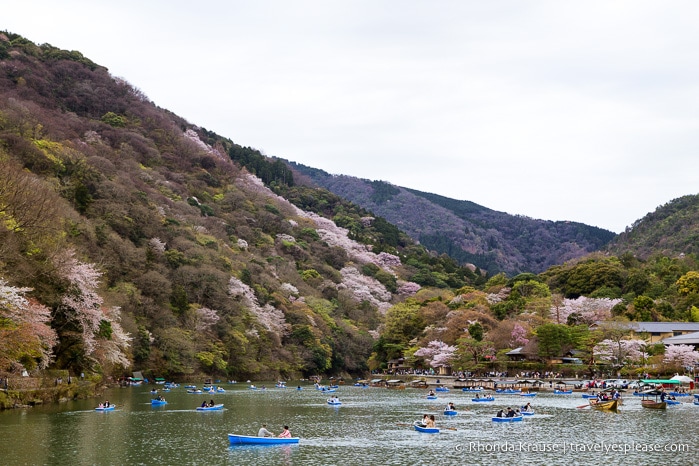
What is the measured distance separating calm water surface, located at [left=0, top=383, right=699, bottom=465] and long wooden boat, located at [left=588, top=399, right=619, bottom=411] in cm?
69

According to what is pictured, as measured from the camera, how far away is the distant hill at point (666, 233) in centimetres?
14188

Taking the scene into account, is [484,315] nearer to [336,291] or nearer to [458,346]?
[458,346]

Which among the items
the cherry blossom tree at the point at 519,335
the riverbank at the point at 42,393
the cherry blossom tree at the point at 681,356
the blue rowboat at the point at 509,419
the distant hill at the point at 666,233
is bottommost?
the blue rowboat at the point at 509,419

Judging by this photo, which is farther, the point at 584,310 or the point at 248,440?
the point at 584,310

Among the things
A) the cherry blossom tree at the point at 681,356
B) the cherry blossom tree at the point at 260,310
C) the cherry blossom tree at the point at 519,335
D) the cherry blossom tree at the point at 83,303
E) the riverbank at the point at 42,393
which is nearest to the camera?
the riverbank at the point at 42,393

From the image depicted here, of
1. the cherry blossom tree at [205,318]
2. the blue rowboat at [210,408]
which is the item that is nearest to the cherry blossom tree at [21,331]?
the blue rowboat at [210,408]

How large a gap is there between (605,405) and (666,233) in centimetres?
11845

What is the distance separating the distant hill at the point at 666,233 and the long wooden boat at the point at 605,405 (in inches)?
3631

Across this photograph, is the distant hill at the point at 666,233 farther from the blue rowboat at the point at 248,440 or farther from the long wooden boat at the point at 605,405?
the blue rowboat at the point at 248,440

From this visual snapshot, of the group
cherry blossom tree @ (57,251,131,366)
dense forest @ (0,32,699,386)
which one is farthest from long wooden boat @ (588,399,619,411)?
cherry blossom tree @ (57,251,131,366)

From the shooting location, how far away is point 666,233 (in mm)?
154375

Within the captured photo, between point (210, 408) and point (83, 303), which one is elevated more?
point (83, 303)

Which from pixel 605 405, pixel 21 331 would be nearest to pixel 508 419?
pixel 605 405

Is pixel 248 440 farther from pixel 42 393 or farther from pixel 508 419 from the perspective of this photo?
pixel 42 393
